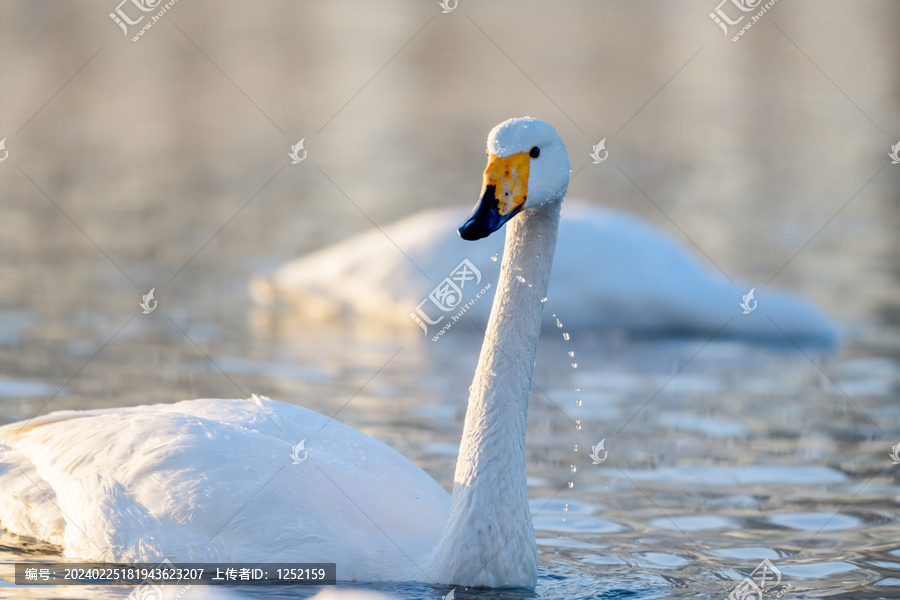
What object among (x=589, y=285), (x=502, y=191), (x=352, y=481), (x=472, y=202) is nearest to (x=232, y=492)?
(x=352, y=481)

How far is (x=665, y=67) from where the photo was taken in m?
27.5

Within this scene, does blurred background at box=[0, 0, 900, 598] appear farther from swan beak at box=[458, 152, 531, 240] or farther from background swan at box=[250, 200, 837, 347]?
swan beak at box=[458, 152, 531, 240]

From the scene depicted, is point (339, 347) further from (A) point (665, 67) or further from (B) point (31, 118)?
(A) point (665, 67)

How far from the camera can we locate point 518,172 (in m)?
5.94

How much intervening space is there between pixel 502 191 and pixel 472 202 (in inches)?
415

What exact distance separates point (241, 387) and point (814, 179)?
11.1 m

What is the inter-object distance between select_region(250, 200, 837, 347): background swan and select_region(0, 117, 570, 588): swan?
15.9ft

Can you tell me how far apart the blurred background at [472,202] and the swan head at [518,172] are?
1.68 metres

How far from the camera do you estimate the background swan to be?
11719mm

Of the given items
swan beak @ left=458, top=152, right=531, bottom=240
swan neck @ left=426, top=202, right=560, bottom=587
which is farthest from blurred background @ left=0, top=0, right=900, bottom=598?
swan beak @ left=458, top=152, right=531, bottom=240

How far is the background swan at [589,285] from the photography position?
38.4ft

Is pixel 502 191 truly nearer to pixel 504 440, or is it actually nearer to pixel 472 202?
pixel 504 440

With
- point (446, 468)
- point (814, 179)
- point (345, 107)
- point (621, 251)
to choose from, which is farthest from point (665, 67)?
point (446, 468)

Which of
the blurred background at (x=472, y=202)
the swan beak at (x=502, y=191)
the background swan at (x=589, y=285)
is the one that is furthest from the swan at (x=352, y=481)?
the background swan at (x=589, y=285)
